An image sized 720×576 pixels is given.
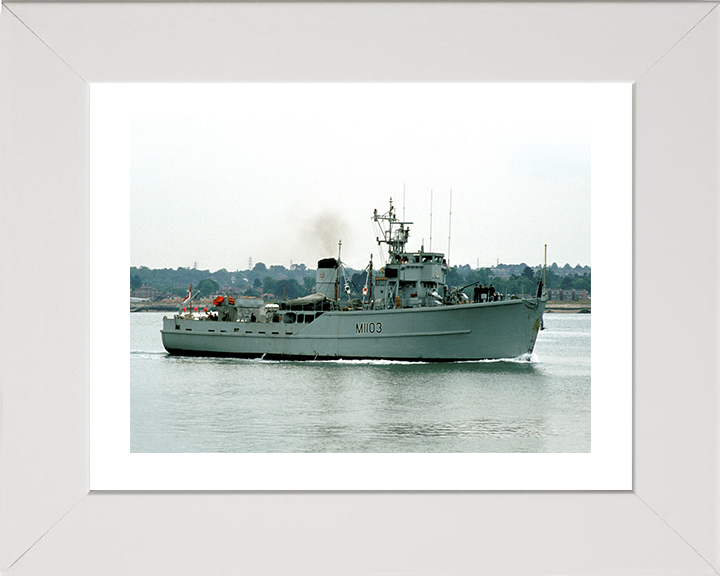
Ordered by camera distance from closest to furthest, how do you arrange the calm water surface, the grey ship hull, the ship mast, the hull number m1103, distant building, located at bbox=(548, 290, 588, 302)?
the calm water surface < the grey ship hull < the hull number m1103 < the ship mast < distant building, located at bbox=(548, 290, 588, 302)

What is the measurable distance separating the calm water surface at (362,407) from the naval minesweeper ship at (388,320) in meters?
0.33

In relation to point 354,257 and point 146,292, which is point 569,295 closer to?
point 354,257

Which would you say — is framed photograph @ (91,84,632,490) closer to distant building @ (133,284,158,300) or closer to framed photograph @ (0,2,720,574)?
framed photograph @ (0,2,720,574)

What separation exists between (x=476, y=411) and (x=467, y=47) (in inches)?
414

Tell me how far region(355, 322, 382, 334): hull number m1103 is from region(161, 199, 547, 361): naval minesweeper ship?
18mm

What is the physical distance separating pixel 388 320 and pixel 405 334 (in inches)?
15.3

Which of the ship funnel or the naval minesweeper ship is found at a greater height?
the ship funnel

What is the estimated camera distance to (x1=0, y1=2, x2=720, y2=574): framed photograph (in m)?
2.07

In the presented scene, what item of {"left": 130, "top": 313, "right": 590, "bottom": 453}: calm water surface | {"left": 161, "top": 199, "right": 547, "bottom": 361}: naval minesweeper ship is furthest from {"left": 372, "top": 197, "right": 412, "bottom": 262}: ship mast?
{"left": 130, "top": 313, "right": 590, "bottom": 453}: calm water surface

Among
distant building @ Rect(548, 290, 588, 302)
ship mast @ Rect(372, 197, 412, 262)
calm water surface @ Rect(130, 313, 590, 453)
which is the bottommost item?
calm water surface @ Rect(130, 313, 590, 453)

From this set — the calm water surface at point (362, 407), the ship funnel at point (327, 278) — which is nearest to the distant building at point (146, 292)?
the calm water surface at point (362, 407)

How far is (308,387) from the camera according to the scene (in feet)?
41.3

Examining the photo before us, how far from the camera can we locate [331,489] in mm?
2387
